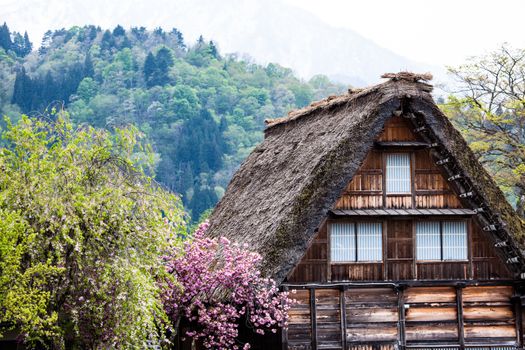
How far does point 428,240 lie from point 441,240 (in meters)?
0.32

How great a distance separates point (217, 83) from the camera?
138 meters

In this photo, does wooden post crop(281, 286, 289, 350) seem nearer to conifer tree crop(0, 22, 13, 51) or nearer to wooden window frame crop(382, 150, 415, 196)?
wooden window frame crop(382, 150, 415, 196)

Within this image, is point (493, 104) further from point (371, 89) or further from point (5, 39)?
point (5, 39)

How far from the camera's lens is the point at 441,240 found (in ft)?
72.7

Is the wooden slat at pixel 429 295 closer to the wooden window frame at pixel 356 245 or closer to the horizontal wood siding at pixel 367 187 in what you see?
the wooden window frame at pixel 356 245

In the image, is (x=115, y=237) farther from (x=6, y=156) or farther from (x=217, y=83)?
(x=217, y=83)

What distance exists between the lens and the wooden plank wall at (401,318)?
21172mm

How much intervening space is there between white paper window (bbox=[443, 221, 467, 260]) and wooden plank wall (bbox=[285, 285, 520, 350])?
749 mm

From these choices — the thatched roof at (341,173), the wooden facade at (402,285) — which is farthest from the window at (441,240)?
the thatched roof at (341,173)

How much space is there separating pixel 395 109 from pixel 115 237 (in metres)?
7.83

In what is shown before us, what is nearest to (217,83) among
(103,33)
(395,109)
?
(103,33)

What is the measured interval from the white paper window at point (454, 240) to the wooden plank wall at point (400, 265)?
14 centimetres

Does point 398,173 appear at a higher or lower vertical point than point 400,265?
higher

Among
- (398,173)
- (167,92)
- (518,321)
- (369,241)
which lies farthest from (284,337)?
(167,92)
